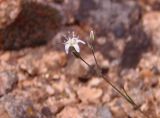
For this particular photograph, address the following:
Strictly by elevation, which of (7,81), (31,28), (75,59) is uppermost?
(31,28)

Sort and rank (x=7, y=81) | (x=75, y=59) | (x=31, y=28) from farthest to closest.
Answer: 1. (x=31, y=28)
2. (x=75, y=59)
3. (x=7, y=81)

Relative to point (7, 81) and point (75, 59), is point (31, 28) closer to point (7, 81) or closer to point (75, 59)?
point (75, 59)

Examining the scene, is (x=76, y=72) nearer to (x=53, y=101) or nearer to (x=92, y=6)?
(x=53, y=101)

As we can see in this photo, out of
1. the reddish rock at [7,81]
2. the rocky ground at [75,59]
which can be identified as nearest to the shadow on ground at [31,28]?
the rocky ground at [75,59]

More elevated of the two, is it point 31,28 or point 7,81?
point 31,28

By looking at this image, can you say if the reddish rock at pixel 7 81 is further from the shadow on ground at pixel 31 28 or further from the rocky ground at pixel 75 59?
the shadow on ground at pixel 31 28

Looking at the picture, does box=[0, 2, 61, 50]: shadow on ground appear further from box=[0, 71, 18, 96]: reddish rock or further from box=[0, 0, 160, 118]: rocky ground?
box=[0, 71, 18, 96]: reddish rock

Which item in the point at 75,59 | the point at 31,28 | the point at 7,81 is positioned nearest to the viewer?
the point at 7,81

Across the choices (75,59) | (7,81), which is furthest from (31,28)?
(7,81)

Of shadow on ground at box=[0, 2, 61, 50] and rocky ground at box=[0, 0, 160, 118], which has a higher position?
shadow on ground at box=[0, 2, 61, 50]

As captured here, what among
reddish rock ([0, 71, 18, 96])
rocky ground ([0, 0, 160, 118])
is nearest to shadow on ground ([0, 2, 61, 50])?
rocky ground ([0, 0, 160, 118])
